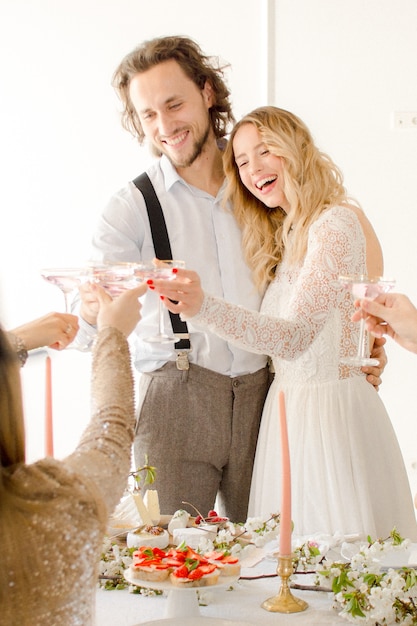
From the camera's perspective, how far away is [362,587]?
4.41 ft

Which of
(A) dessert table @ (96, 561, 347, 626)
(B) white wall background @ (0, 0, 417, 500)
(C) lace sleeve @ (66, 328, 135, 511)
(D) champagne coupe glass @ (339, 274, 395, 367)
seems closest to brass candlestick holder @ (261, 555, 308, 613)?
(A) dessert table @ (96, 561, 347, 626)

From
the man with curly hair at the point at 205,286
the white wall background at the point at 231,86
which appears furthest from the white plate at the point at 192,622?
the white wall background at the point at 231,86

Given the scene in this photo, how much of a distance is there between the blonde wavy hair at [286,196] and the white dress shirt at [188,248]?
5 centimetres

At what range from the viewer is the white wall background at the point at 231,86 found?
4.19 metres

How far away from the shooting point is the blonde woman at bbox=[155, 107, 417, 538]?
214 centimetres

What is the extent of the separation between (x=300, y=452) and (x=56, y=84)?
268cm

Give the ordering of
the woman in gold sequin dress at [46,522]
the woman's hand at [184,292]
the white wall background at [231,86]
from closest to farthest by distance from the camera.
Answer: the woman in gold sequin dress at [46,522], the woman's hand at [184,292], the white wall background at [231,86]

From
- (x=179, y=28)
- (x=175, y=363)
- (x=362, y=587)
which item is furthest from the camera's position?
(x=179, y=28)

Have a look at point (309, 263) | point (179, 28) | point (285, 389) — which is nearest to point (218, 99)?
point (309, 263)

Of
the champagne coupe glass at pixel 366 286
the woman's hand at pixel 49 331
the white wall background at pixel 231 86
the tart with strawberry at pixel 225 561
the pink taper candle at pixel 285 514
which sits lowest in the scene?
the tart with strawberry at pixel 225 561

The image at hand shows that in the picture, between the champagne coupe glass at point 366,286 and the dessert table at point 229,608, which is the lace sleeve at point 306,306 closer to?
the champagne coupe glass at point 366,286

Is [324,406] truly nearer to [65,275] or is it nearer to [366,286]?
[366,286]

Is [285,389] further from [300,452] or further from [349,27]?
[349,27]

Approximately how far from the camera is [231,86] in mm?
4188
